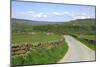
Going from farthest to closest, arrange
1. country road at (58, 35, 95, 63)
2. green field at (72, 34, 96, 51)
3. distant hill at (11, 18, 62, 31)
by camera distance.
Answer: green field at (72, 34, 96, 51), country road at (58, 35, 95, 63), distant hill at (11, 18, 62, 31)

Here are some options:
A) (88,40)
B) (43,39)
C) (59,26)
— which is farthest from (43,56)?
(88,40)

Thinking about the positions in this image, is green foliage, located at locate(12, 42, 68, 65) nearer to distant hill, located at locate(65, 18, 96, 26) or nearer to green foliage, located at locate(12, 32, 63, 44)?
green foliage, located at locate(12, 32, 63, 44)

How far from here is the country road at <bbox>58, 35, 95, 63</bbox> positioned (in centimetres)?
271

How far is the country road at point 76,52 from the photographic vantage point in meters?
2.71

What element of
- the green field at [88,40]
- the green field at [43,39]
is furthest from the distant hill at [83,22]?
the green field at [88,40]

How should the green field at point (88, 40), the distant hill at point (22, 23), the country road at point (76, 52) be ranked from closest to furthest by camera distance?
the distant hill at point (22, 23)
the country road at point (76, 52)
the green field at point (88, 40)

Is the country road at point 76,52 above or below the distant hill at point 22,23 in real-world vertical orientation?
below

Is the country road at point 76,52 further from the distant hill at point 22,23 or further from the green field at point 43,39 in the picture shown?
the distant hill at point 22,23

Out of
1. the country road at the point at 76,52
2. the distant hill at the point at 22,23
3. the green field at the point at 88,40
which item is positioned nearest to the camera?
the distant hill at the point at 22,23

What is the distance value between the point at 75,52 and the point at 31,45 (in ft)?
2.19

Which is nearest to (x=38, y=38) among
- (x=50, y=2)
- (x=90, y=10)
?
(x=50, y=2)

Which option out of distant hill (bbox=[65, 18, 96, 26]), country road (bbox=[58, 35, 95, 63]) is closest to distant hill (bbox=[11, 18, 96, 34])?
distant hill (bbox=[65, 18, 96, 26])
